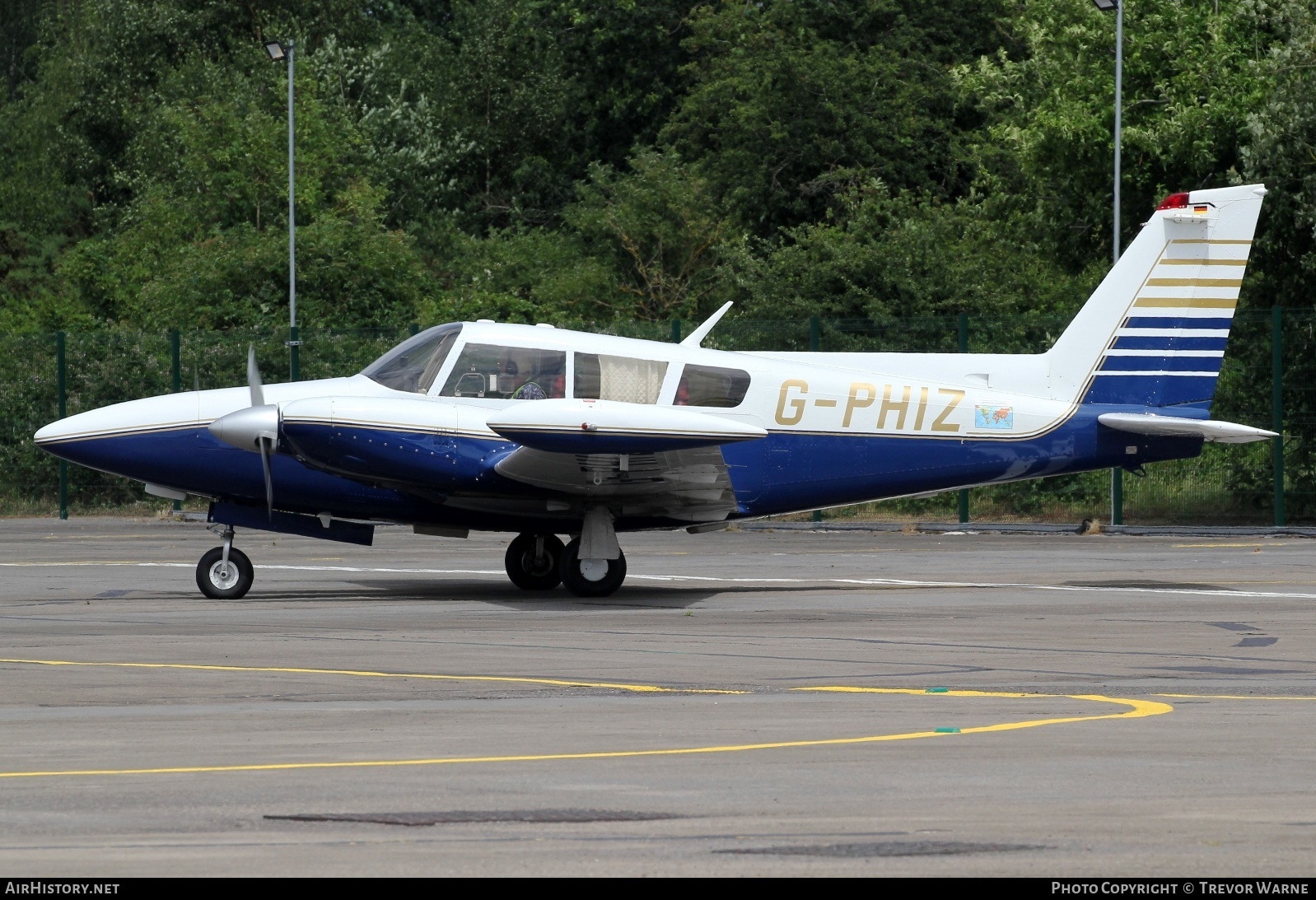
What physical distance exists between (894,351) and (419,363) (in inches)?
539

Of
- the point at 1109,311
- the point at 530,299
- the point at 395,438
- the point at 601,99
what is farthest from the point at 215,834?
the point at 601,99

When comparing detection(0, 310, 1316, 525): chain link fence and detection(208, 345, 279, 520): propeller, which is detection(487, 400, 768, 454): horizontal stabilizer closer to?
detection(208, 345, 279, 520): propeller

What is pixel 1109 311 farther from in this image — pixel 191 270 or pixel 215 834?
pixel 191 270

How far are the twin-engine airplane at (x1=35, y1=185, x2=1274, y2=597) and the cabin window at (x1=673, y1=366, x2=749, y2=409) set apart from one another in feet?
0.06

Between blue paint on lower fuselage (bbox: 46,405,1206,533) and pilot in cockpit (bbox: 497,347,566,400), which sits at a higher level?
pilot in cockpit (bbox: 497,347,566,400)

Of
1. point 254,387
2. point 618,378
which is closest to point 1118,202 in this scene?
point 618,378

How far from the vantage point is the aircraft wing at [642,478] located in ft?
54.4

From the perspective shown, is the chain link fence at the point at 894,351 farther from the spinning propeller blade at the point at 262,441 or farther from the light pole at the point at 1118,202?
the spinning propeller blade at the point at 262,441

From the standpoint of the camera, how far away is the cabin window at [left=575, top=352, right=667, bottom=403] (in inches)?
664

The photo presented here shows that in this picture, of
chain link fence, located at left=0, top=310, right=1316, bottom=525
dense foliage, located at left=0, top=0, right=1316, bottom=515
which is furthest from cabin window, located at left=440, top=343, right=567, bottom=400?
dense foliage, located at left=0, top=0, right=1316, bottom=515

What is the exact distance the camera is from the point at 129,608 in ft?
53.2

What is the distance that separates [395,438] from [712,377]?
3104 millimetres

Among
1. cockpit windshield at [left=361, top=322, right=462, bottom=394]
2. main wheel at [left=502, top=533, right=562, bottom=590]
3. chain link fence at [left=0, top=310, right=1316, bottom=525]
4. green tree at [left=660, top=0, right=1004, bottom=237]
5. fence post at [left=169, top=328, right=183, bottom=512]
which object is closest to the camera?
cockpit windshield at [left=361, top=322, right=462, bottom=394]

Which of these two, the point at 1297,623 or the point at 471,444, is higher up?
the point at 471,444
